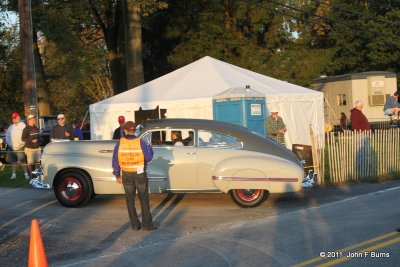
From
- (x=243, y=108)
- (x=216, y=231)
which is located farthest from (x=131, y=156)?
(x=243, y=108)

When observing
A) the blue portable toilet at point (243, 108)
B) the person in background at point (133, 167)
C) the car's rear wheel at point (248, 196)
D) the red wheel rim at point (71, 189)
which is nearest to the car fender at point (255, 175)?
the car's rear wheel at point (248, 196)

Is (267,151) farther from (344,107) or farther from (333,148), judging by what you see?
(344,107)

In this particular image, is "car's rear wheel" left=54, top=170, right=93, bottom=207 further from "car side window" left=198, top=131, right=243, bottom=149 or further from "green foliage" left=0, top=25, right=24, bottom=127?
"green foliage" left=0, top=25, right=24, bottom=127

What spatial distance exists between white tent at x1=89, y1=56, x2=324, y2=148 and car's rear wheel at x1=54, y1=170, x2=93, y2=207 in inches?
360

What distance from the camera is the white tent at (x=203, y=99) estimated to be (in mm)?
20938

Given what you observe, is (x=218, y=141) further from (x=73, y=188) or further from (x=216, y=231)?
(x=73, y=188)

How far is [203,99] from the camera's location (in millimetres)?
20594

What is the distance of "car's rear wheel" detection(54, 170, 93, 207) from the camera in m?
11.9

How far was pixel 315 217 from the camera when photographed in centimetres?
1045

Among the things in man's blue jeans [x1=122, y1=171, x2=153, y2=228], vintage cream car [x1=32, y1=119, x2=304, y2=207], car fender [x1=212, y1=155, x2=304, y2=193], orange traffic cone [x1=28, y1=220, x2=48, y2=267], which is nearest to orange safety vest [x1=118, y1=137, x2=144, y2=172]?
man's blue jeans [x1=122, y1=171, x2=153, y2=228]

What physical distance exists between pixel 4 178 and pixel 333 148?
905cm

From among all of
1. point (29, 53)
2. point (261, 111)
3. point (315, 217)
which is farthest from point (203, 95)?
point (315, 217)

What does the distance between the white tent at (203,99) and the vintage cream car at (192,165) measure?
28.6 ft

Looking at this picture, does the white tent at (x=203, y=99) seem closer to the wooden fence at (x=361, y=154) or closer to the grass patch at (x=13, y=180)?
the grass patch at (x=13, y=180)
